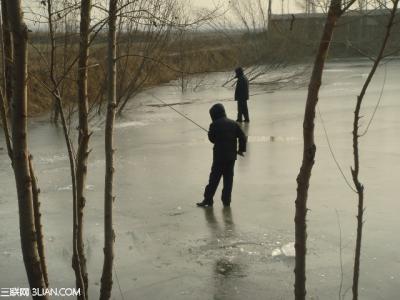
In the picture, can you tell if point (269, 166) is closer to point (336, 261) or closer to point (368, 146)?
point (368, 146)

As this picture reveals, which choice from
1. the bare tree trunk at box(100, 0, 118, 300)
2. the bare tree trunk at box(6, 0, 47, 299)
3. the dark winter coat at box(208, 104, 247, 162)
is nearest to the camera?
the bare tree trunk at box(6, 0, 47, 299)

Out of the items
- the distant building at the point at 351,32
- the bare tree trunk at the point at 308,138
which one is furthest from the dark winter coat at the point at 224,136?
the bare tree trunk at the point at 308,138

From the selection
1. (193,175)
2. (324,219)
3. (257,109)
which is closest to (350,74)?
(257,109)

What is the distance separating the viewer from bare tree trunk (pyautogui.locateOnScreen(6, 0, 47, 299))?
2.20m

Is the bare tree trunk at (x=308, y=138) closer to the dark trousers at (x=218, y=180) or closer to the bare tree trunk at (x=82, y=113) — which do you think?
the bare tree trunk at (x=82, y=113)

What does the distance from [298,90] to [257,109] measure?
6529mm

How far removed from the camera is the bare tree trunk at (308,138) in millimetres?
2539

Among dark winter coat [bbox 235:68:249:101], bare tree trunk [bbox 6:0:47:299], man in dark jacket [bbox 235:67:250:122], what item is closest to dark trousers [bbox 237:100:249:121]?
man in dark jacket [bbox 235:67:250:122]

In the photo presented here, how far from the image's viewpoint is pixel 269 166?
10258mm

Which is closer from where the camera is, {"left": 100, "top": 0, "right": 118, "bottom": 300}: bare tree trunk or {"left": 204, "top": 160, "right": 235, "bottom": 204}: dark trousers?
{"left": 100, "top": 0, "right": 118, "bottom": 300}: bare tree trunk

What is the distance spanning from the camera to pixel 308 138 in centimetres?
265

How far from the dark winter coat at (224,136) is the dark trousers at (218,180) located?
9cm

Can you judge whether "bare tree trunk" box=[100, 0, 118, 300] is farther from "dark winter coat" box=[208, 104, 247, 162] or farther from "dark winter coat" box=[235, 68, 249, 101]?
"dark winter coat" box=[235, 68, 249, 101]

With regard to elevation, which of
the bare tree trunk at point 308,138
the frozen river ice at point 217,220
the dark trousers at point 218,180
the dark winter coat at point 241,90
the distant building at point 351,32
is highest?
the distant building at point 351,32
